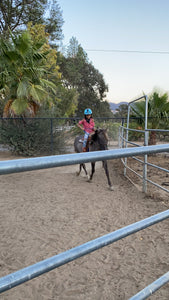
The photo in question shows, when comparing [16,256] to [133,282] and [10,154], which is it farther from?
[10,154]

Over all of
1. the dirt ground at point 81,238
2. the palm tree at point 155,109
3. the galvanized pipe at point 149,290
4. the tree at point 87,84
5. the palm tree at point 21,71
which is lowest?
the dirt ground at point 81,238

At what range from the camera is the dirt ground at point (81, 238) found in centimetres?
236

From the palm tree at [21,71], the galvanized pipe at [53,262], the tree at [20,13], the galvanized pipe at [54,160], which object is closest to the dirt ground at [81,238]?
the galvanized pipe at [53,262]

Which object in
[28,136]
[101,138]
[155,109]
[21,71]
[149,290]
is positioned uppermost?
[21,71]

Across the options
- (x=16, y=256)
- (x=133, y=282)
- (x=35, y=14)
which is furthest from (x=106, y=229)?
(x=35, y=14)

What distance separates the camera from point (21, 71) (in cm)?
974

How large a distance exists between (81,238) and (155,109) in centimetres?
737

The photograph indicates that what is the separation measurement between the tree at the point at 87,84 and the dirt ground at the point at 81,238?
30.1 meters

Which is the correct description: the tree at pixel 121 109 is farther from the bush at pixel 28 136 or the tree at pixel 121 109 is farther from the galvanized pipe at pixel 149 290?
the galvanized pipe at pixel 149 290

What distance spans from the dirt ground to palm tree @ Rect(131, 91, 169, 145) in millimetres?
3860

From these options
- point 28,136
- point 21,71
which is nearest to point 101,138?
point 21,71

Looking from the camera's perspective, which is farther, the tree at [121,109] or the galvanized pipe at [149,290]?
the tree at [121,109]

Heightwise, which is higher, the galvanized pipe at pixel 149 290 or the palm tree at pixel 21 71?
the palm tree at pixel 21 71

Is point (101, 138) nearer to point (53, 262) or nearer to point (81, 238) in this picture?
point (81, 238)
